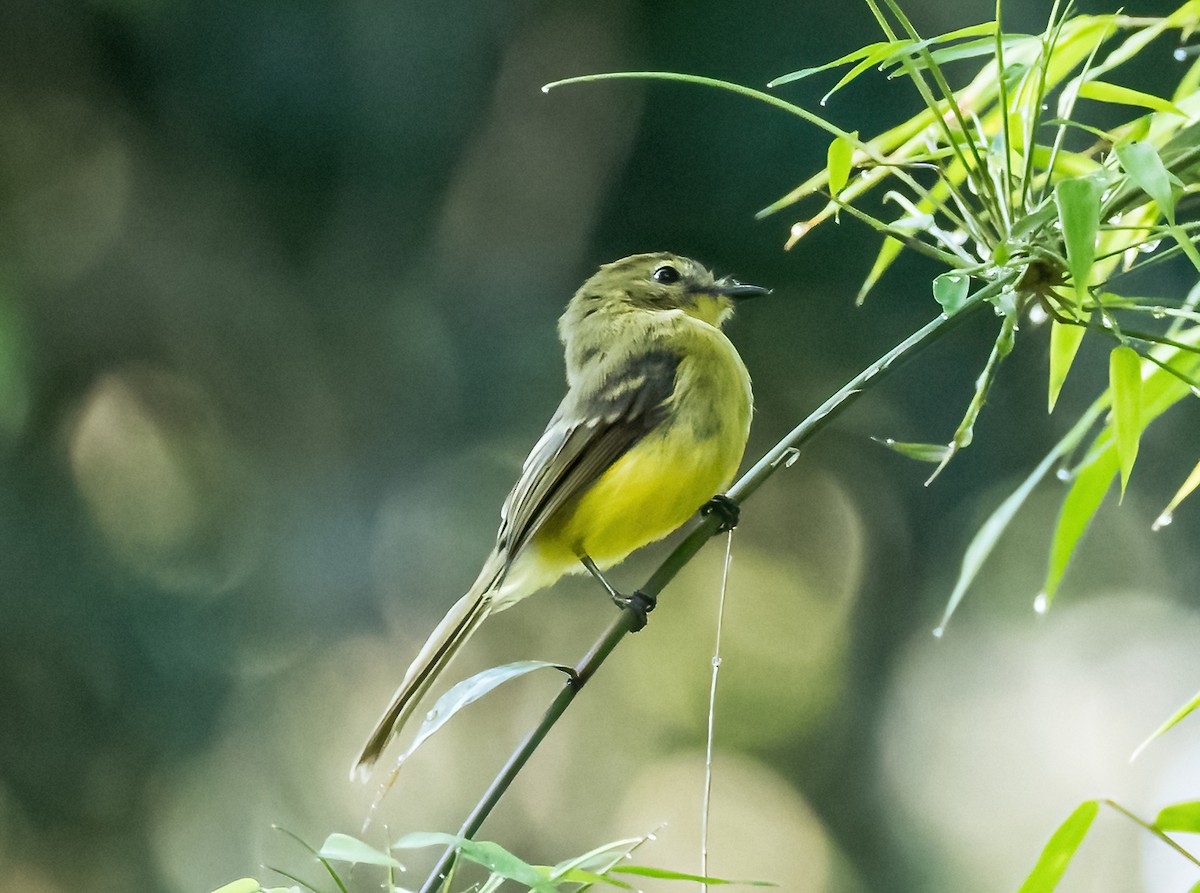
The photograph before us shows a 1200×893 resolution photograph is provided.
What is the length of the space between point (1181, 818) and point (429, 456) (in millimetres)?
3212

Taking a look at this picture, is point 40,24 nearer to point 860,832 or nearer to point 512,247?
point 512,247

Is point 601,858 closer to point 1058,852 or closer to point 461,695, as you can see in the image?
point 461,695

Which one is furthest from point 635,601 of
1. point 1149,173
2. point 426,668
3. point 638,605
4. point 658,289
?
point 658,289

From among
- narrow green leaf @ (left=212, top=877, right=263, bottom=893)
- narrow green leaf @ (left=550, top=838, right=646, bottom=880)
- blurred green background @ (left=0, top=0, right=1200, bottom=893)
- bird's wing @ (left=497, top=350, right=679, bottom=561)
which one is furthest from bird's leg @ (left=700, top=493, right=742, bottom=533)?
blurred green background @ (left=0, top=0, right=1200, bottom=893)

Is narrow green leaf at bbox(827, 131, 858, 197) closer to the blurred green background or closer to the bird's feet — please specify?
the bird's feet

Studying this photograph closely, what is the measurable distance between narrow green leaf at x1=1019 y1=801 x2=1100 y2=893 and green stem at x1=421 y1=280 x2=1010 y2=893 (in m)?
0.40

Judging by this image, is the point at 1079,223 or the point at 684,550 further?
the point at 684,550

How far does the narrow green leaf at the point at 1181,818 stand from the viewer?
3.67 feet

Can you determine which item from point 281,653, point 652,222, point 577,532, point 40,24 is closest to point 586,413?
point 577,532

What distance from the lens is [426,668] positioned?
5.86ft

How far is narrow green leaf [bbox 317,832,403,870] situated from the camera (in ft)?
3.22

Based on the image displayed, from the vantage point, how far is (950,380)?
4.07 meters

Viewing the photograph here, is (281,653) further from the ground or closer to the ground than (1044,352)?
closer to the ground

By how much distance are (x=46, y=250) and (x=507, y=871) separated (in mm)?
3744
